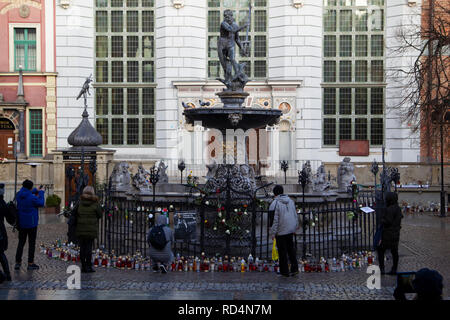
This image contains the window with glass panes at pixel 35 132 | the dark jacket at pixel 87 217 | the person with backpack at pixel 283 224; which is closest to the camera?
the person with backpack at pixel 283 224

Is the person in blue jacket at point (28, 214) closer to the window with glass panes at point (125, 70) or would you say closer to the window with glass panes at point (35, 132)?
the window with glass panes at point (35, 132)

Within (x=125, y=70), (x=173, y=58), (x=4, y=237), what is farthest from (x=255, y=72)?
(x=4, y=237)

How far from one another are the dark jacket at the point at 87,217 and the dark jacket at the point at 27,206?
0.96 metres

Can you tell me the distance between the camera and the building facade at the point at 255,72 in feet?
111

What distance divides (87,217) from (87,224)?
14cm

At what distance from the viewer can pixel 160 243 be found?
39.6ft

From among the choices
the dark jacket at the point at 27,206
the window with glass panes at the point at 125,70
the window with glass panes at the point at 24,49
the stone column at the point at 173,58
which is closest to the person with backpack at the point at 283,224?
the dark jacket at the point at 27,206

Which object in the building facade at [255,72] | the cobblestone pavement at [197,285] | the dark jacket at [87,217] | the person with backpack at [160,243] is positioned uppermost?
the building facade at [255,72]

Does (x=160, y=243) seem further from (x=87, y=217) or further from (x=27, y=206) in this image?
(x=27, y=206)

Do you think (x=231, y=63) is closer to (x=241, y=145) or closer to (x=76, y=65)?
(x=241, y=145)

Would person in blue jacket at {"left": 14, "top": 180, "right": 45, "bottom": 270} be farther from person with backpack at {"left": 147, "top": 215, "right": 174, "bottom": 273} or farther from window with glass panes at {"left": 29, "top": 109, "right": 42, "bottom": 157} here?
window with glass panes at {"left": 29, "top": 109, "right": 42, "bottom": 157}

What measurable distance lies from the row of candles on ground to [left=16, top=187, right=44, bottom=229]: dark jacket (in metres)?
1.55
